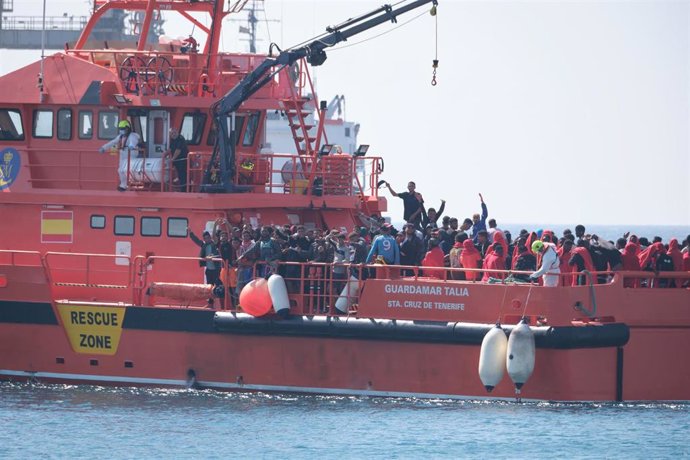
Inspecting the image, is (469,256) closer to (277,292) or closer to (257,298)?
(277,292)

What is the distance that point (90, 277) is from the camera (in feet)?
72.9

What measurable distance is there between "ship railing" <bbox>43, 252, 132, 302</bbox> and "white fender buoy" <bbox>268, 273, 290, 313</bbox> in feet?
8.38

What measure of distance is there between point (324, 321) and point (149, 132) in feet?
15.1

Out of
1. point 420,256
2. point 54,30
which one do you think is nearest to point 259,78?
point 420,256

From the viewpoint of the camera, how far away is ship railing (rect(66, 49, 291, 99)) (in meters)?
22.5

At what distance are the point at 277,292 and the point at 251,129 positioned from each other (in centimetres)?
397

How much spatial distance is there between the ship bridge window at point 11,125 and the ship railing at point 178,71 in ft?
4.27

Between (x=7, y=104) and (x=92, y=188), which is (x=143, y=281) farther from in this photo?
(x=7, y=104)

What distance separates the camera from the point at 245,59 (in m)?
23.3

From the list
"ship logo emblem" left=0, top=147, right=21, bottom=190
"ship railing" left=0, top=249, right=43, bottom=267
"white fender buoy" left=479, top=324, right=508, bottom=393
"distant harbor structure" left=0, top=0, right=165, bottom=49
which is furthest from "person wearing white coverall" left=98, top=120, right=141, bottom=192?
"distant harbor structure" left=0, top=0, right=165, bottom=49

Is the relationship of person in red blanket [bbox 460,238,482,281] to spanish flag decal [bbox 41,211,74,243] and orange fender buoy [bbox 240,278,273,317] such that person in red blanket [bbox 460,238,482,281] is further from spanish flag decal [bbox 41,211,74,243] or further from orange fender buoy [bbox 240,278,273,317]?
spanish flag decal [bbox 41,211,74,243]

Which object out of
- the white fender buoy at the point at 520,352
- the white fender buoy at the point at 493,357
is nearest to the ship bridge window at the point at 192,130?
the white fender buoy at the point at 493,357

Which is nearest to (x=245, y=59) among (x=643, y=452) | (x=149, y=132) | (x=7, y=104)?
(x=149, y=132)

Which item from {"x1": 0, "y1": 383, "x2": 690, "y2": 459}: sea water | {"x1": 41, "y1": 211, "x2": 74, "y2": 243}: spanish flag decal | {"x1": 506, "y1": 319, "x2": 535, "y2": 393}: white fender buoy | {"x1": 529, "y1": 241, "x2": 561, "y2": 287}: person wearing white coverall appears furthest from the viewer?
{"x1": 41, "y1": 211, "x2": 74, "y2": 243}: spanish flag decal
